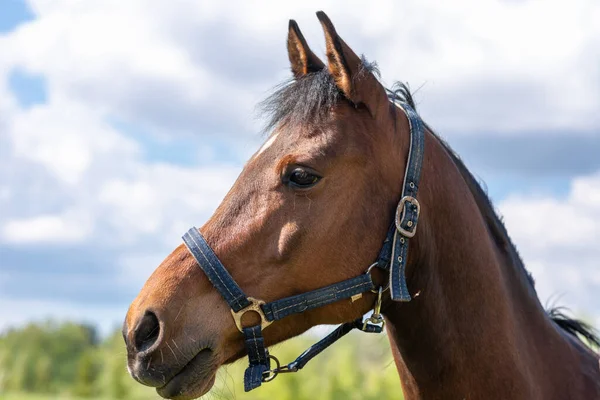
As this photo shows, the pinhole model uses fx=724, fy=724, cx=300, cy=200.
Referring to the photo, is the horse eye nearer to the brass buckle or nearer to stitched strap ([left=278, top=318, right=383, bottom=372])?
the brass buckle

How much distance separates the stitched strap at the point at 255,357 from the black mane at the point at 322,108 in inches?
45.9

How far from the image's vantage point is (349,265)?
148 inches

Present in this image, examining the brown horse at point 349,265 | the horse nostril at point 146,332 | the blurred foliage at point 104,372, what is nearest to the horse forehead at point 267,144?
the brown horse at point 349,265

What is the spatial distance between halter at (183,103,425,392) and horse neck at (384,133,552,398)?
0.12 metres

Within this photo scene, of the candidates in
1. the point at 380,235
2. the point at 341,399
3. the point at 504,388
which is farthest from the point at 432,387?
the point at 341,399

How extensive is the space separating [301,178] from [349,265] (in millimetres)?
517

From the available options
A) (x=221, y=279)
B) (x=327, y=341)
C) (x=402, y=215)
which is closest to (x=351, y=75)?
(x=402, y=215)

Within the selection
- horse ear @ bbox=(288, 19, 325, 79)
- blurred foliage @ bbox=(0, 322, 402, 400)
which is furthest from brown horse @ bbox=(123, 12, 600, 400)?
blurred foliage @ bbox=(0, 322, 402, 400)

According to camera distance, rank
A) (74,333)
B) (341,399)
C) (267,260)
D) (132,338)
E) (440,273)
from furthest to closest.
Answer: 1. (74,333)
2. (341,399)
3. (440,273)
4. (267,260)
5. (132,338)

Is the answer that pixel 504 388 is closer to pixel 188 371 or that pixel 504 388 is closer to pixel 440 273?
pixel 440 273

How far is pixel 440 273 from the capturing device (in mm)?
3969

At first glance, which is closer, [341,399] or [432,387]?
[432,387]

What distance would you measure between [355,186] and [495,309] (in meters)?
1.04

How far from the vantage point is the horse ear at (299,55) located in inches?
173
